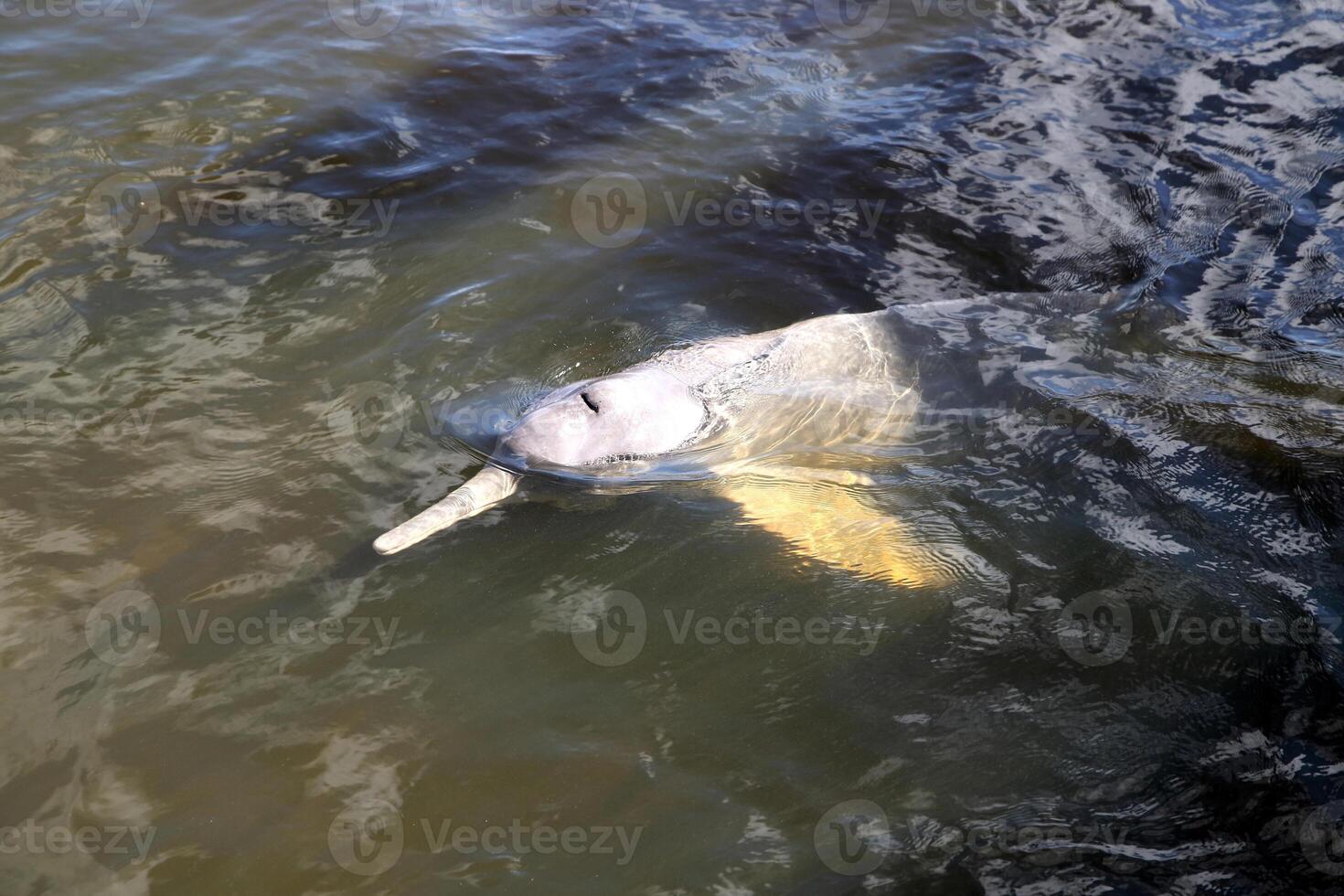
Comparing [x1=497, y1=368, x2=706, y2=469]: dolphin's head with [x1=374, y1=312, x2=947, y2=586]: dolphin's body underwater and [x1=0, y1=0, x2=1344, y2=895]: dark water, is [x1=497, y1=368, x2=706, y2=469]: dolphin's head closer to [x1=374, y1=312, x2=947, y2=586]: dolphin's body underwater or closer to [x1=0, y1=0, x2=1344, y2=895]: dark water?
[x1=374, y1=312, x2=947, y2=586]: dolphin's body underwater

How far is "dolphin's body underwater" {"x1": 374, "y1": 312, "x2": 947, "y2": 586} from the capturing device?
469 centimetres

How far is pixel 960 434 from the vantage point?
17.7 ft

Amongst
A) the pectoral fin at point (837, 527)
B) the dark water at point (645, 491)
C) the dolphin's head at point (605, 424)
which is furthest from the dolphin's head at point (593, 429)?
the pectoral fin at point (837, 527)

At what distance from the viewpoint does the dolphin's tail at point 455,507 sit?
4.29 m

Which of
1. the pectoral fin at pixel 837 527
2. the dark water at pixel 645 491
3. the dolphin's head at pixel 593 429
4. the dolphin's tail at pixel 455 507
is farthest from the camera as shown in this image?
the dolphin's head at pixel 593 429

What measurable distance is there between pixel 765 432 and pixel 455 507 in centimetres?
181

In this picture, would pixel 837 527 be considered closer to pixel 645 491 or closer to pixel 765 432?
pixel 765 432

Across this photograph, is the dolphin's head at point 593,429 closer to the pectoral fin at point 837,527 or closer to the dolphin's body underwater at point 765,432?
the dolphin's body underwater at point 765,432

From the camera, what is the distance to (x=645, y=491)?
4957 millimetres

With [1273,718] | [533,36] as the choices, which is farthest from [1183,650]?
[533,36]

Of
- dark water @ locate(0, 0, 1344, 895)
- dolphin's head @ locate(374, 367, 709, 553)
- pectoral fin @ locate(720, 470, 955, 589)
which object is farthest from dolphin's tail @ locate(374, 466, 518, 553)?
pectoral fin @ locate(720, 470, 955, 589)

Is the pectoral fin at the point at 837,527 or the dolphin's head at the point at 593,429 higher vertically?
the dolphin's head at the point at 593,429

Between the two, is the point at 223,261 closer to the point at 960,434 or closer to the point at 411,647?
the point at 411,647

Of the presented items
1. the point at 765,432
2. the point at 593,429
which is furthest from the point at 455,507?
the point at 765,432
